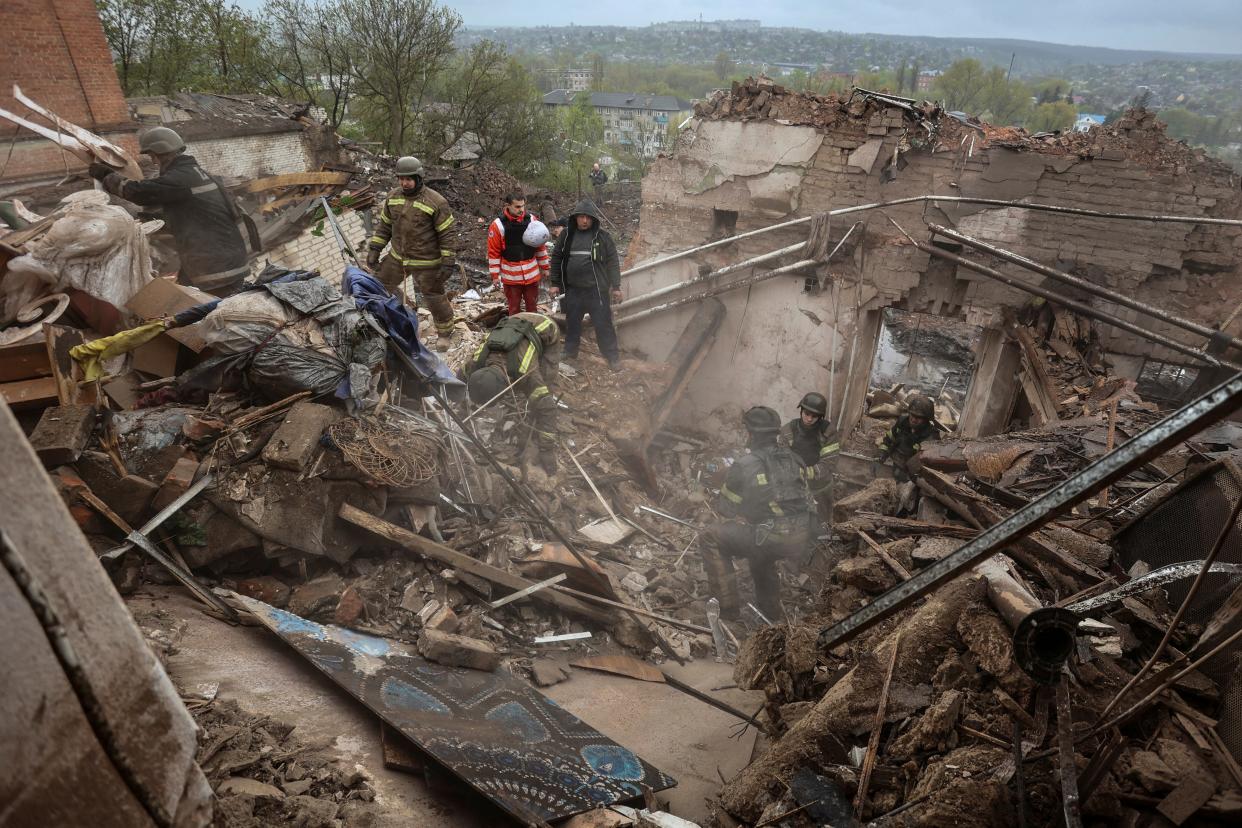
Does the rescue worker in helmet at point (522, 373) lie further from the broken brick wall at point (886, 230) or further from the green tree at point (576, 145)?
the green tree at point (576, 145)

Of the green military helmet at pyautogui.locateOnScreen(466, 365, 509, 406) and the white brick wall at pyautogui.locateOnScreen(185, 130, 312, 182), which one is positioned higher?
the white brick wall at pyautogui.locateOnScreen(185, 130, 312, 182)

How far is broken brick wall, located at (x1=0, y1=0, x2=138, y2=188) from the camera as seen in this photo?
356 inches

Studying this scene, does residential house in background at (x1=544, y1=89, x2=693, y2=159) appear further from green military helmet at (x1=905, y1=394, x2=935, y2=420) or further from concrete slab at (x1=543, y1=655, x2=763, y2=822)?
concrete slab at (x1=543, y1=655, x2=763, y2=822)

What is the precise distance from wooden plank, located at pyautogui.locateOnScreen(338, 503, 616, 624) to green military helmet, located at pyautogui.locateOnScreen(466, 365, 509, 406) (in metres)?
1.68

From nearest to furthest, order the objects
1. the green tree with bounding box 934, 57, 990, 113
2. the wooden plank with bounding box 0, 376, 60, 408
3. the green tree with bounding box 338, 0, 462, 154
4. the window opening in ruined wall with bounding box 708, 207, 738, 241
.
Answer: the wooden plank with bounding box 0, 376, 60, 408, the window opening in ruined wall with bounding box 708, 207, 738, 241, the green tree with bounding box 338, 0, 462, 154, the green tree with bounding box 934, 57, 990, 113

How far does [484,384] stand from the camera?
246 inches

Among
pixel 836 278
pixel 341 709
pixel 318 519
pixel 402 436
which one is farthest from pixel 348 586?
pixel 836 278

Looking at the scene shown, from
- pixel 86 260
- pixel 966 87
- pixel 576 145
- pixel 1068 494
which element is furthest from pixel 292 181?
pixel 966 87

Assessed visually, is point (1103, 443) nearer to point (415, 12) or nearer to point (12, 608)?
point (12, 608)

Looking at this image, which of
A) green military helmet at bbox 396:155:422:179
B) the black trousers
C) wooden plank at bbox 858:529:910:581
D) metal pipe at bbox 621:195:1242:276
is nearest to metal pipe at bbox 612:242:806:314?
metal pipe at bbox 621:195:1242:276

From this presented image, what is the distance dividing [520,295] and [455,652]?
Result: 5.01 meters

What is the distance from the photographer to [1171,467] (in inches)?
169

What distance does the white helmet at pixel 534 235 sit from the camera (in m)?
7.62

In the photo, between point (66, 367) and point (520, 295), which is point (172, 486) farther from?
point (520, 295)
